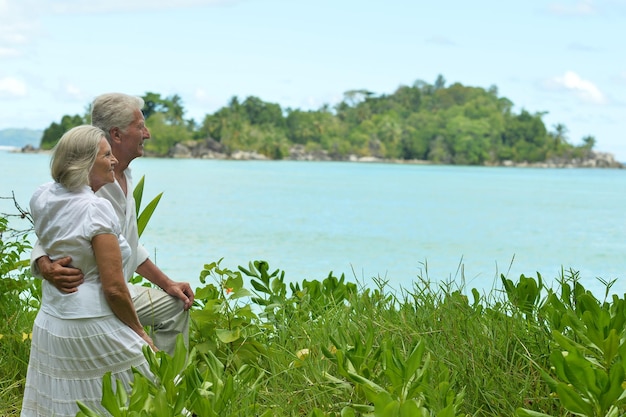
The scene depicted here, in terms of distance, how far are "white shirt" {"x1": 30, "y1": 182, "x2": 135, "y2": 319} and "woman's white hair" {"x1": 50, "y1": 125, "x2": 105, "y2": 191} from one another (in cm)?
5

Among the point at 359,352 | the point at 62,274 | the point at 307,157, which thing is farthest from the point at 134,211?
the point at 307,157

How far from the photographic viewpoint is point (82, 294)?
3.13 m

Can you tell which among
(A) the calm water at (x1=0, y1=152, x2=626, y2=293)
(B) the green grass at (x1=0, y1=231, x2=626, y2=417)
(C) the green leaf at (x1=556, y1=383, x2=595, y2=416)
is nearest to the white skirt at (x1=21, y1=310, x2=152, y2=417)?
(B) the green grass at (x1=0, y1=231, x2=626, y2=417)

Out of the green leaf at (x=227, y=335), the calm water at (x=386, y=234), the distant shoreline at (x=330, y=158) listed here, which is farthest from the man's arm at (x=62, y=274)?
the distant shoreline at (x=330, y=158)

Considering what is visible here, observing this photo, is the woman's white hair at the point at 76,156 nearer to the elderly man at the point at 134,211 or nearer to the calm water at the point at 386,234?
the elderly man at the point at 134,211

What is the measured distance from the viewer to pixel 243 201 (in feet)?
137

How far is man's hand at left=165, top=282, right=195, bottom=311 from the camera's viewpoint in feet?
12.1

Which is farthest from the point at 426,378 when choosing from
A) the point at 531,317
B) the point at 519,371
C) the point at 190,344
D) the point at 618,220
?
the point at 618,220

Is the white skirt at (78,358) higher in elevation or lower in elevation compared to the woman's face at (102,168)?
lower

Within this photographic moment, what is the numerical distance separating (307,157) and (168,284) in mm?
122090

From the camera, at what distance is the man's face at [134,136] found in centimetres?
364

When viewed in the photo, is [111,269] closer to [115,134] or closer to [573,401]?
[115,134]

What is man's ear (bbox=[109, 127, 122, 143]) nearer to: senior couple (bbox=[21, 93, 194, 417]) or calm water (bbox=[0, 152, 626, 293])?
senior couple (bbox=[21, 93, 194, 417])

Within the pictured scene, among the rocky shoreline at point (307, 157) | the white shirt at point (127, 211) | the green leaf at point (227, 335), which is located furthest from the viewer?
the rocky shoreline at point (307, 157)
